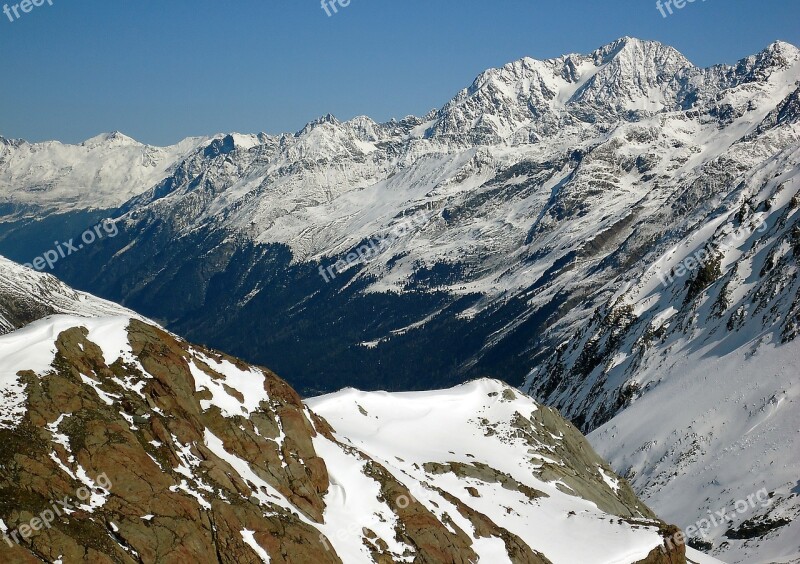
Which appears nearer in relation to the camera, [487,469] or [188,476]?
[188,476]

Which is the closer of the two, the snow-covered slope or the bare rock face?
the bare rock face

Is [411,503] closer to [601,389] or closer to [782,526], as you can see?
[782,526]

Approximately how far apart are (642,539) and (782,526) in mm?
34243

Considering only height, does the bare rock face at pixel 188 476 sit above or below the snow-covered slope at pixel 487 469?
above

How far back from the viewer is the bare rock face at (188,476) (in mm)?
38247

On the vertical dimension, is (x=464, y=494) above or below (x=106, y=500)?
below

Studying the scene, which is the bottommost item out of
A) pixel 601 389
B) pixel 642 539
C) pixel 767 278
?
pixel 601 389

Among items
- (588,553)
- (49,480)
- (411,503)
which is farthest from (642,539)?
(49,480)

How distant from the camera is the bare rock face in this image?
3825 cm

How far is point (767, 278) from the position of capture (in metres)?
151

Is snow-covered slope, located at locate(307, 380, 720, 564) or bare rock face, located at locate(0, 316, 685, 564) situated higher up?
bare rock face, located at locate(0, 316, 685, 564)

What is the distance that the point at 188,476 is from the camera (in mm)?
44188

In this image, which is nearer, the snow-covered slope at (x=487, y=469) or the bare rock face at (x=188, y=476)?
the bare rock face at (x=188, y=476)

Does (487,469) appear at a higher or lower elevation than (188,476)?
lower
